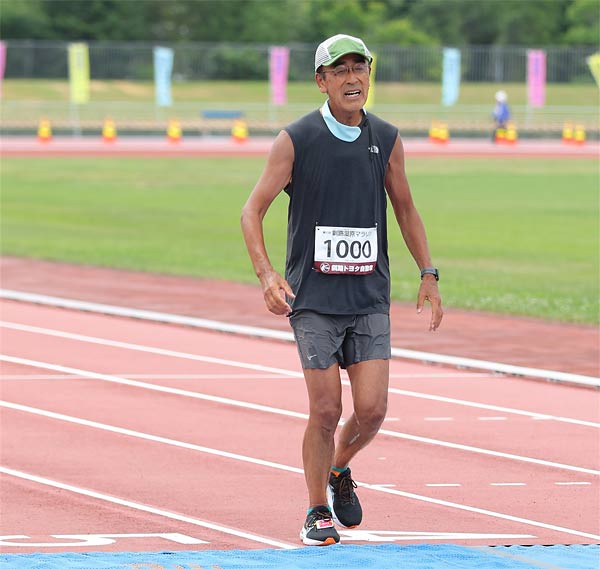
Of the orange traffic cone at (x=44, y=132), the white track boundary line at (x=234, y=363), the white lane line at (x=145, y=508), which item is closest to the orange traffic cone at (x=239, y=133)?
the orange traffic cone at (x=44, y=132)

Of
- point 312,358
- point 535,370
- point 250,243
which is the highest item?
point 250,243

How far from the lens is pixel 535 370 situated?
1248 cm

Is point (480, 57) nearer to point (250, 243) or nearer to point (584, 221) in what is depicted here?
point (584, 221)

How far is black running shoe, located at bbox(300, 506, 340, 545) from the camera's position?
686 centimetres

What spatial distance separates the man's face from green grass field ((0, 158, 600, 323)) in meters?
9.31


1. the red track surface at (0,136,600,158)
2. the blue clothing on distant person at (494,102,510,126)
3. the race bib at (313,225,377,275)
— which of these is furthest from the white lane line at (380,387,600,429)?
the blue clothing on distant person at (494,102,510,126)

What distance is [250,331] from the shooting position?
47.9ft

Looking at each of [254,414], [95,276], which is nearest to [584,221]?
[95,276]

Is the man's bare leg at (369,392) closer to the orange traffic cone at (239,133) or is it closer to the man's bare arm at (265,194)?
the man's bare arm at (265,194)

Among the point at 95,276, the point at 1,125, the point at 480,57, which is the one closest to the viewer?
the point at 95,276

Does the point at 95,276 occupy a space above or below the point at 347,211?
below

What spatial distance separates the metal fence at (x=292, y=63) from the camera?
70.9 meters

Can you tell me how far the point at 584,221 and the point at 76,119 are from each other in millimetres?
38034

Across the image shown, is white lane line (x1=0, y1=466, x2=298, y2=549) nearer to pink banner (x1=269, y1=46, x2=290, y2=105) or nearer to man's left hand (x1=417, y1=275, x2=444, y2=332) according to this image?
man's left hand (x1=417, y1=275, x2=444, y2=332)
